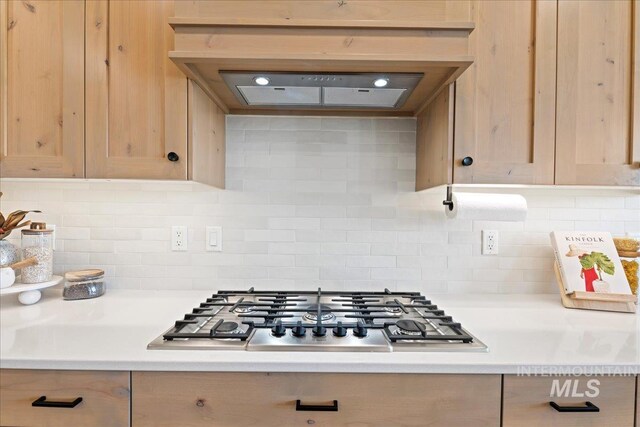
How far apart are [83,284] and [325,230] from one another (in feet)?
3.45

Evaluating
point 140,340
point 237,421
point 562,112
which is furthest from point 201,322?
point 562,112

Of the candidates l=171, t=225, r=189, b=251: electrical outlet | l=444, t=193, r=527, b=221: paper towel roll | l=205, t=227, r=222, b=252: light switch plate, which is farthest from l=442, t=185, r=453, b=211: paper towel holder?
l=171, t=225, r=189, b=251: electrical outlet

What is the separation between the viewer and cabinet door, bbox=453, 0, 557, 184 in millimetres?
1194

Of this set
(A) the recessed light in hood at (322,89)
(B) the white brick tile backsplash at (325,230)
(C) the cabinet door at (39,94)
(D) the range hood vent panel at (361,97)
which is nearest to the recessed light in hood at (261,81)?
(A) the recessed light in hood at (322,89)

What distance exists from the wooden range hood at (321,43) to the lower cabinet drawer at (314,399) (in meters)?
0.93

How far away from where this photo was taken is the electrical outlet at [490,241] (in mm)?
1571

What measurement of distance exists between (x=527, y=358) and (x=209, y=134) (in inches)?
51.6

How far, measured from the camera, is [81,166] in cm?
121

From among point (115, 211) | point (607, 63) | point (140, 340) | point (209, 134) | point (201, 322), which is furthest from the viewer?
point (115, 211)

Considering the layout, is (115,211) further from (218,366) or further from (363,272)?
(363,272)

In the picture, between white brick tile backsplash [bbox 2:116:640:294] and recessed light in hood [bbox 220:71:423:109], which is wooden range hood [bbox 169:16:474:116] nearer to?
recessed light in hood [bbox 220:71:423:109]

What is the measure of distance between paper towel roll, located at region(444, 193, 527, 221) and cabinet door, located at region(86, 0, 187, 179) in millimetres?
1036

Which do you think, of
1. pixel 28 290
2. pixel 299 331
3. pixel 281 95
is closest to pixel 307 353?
pixel 299 331

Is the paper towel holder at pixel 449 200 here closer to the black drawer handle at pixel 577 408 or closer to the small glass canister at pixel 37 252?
the black drawer handle at pixel 577 408
